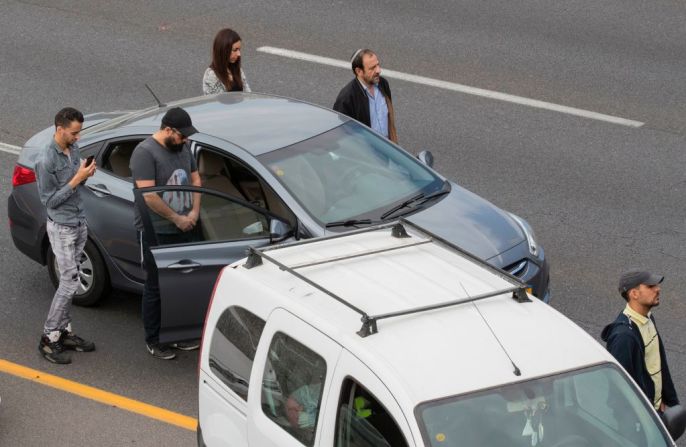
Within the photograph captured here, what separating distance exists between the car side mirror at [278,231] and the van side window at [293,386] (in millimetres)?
2364

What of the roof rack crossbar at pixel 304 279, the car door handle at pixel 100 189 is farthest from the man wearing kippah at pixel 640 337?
the car door handle at pixel 100 189

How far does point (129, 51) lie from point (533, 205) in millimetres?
5967

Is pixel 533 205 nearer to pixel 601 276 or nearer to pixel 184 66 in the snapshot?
pixel 601 276

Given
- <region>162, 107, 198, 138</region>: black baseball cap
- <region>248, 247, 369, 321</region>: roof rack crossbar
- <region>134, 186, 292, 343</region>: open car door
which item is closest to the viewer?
<region>248, 247, 369, 321</region>: roof rack crossbar

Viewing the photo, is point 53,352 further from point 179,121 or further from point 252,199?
point 179,121

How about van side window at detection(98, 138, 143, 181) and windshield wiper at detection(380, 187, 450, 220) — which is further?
van side window at detection(98, 138, 143, 181)

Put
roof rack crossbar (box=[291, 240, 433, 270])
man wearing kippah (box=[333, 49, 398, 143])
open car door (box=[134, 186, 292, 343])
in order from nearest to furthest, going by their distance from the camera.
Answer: roof rack crossbar (box=[291, 240, 433, 270]), open car door (box=[134, 186, 292, 343]), man wearing kippah (box=[333, 49, 398, 143])

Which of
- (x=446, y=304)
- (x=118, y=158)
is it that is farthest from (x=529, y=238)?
(x=446, y=304)

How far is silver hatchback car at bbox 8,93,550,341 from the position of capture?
27.4 ft

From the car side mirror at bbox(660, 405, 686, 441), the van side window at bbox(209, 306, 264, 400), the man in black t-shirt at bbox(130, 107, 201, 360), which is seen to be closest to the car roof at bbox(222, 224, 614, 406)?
the van side window at bbox(209, 306, 264, 400)

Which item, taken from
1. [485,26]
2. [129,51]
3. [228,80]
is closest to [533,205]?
[228,80]

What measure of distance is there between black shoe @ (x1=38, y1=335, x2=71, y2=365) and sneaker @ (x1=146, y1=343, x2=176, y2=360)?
0.61 m

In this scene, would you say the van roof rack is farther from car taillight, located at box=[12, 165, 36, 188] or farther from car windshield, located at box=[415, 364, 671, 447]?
car taillight, located at box=[12, 165, 36, 188]

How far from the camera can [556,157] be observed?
12.2m
